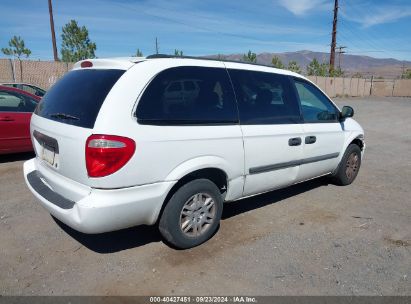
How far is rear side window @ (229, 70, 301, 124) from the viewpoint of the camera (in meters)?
3.74

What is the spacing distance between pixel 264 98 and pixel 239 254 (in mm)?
1743

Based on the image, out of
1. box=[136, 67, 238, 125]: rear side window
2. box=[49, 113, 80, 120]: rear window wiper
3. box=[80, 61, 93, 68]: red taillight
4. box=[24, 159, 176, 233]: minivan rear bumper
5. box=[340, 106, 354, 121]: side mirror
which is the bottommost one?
box=[24, 159, 176, 233]: minivan rear bumper

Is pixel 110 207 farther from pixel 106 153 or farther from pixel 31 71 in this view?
pixel 31 71

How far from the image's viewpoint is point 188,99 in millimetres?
3283

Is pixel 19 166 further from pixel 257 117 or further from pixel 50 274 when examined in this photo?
pixel 257 117

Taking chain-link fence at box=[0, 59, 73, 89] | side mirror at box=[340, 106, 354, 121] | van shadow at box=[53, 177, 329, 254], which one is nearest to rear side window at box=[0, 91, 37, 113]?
van shadow at box=[53, 177, 329, 254]

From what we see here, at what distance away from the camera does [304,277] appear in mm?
3072

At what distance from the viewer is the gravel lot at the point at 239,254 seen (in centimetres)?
292

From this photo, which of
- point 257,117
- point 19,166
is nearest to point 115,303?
point 257,117

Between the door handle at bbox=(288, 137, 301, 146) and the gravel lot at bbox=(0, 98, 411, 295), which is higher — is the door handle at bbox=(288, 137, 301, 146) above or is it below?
above

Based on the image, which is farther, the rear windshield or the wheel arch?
the wheel arch

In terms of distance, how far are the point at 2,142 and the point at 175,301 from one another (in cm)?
512

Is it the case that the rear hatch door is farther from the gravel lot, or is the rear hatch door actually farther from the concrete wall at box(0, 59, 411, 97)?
the concrete wall at box(0, 59, 411, 97)

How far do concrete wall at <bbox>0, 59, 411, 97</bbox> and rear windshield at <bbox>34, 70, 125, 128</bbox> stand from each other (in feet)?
48.7
